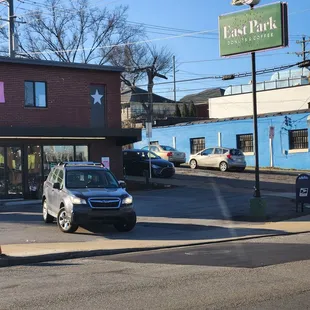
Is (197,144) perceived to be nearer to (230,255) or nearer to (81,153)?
(81,153)

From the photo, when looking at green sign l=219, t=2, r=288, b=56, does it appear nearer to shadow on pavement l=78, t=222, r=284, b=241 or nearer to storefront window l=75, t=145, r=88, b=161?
shadow on pavement l=78, t=222, r=284, b=241

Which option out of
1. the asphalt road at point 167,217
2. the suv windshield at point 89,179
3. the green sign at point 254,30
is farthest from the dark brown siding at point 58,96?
the green sign at point 254,30

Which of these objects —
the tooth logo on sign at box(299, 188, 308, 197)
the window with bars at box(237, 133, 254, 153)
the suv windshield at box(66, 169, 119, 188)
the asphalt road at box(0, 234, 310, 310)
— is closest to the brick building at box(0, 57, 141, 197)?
the suv windshield at box(66, 169, 119, 188)

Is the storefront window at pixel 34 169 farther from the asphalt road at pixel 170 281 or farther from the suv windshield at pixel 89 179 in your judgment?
the asphalt road at pixel 170 281

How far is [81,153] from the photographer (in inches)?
971

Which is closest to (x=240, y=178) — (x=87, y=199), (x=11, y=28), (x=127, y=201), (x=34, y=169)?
(x=34, y=169)

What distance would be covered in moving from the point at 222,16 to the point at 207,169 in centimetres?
1861

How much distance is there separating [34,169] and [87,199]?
33.7 feet

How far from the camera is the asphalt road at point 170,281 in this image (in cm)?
654

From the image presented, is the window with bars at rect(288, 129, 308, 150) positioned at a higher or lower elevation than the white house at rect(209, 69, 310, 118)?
lower

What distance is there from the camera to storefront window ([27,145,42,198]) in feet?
75.0

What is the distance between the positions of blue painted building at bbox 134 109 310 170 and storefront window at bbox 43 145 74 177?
57.7 ft

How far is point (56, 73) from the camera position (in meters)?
23.8

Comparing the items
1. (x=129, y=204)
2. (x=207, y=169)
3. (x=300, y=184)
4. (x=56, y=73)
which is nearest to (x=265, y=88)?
(x=207, y=169)
